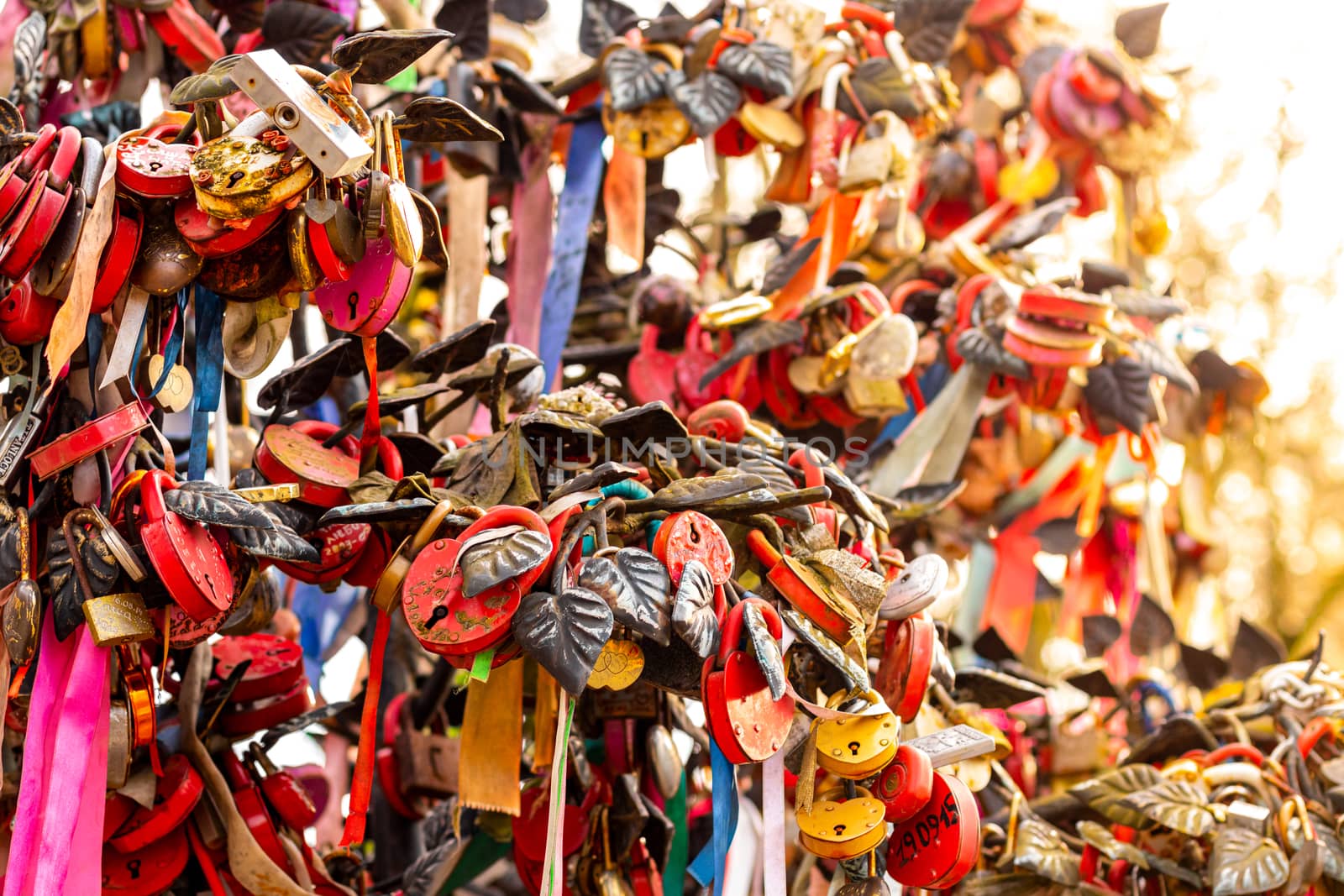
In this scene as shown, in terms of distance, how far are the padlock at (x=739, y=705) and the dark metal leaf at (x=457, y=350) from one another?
590 mm

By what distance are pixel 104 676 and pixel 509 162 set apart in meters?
1.70

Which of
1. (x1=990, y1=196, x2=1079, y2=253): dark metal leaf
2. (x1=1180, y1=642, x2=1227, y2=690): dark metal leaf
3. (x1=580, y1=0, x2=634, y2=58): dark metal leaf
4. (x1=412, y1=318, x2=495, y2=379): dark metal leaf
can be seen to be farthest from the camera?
(x1=1180, y1=642, x2=1227, y2=690): dark metal leaf

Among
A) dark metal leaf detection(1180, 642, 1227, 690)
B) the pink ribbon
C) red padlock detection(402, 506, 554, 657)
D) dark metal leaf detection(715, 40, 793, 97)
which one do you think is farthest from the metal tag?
dark metal leaf detection(1180, 642, 1227, 690)

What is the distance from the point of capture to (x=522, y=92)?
10.4 ft

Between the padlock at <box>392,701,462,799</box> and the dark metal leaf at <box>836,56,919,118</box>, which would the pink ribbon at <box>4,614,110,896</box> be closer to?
the padlock at <box>392,701,462,799</box>

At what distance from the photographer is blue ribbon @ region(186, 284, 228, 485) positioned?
6.68ft

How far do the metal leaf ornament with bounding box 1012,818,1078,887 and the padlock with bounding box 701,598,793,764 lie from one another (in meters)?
0.77

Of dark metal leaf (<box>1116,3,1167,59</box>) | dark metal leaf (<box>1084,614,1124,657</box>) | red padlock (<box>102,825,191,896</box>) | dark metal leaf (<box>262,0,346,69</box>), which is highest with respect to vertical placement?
dark metal leaf (<box>262,0,346,69</box>)

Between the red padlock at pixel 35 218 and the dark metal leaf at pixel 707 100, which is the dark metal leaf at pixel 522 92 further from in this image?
the red padlock at pixel 35 218

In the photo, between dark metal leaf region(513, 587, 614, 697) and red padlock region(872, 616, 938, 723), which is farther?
red padlock region(872, 616, 938, 723)

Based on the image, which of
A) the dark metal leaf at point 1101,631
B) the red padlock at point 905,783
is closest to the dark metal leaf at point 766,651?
the red padlock at point 905,783

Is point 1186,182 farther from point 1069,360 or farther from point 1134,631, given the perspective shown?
point 1069,360

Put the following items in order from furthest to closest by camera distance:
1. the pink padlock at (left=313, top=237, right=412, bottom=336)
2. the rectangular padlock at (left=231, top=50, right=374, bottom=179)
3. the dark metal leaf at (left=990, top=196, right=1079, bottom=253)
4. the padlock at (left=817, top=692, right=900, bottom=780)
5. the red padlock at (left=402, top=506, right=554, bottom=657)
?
1. the dark metal leaf at (left=990, top=196, right=1079, bottom=253)
2. the padlock at (left=817, top=692, right=900, bottom=780)
3. the pink padlock at (left=313, top=237, right=412, bottom=336)
4. the red padlock at (left=402, top=506, right=554, bottom=657)
5. the rectangular padlock at (left=231, top=50, right=374, bottom=179)

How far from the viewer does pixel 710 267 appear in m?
3.85
